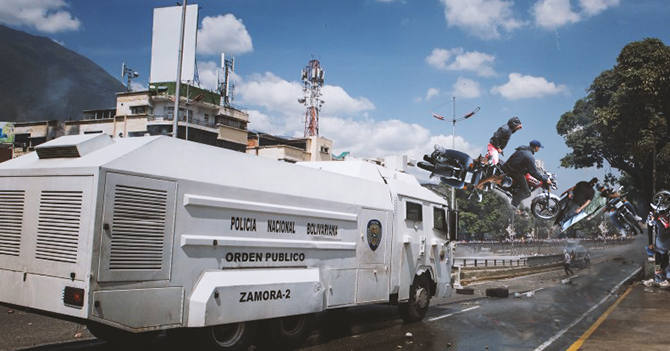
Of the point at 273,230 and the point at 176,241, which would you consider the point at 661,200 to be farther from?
the point at 176,241

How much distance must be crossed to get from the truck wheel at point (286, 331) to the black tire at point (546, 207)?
63.1 ft

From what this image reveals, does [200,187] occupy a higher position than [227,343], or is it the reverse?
[200,187]

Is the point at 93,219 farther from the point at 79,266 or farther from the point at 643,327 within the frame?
the point at 643,327

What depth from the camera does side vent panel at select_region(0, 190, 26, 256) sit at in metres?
6.09

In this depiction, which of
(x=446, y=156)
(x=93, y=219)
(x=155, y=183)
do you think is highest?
(x=446, y=156)

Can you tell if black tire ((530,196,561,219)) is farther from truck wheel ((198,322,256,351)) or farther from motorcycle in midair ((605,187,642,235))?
truck wheel ((198,322,256,351))

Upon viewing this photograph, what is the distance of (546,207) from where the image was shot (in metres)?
24.2

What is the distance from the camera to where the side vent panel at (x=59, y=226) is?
550 cm

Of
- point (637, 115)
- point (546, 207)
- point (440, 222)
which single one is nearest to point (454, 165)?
point (546, 207)

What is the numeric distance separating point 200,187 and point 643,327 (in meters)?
10.0

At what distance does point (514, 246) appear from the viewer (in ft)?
164

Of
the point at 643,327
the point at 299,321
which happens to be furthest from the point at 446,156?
the point at 299,321

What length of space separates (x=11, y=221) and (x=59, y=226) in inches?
41.6

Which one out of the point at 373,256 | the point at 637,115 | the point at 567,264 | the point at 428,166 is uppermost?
the point at 637,115
